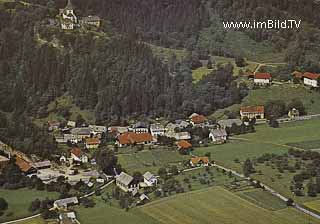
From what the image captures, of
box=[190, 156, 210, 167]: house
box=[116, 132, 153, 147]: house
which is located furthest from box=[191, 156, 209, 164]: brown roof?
box=[116, 132, 153, 147]: house

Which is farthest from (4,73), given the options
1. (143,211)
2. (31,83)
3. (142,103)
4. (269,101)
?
(143,211)

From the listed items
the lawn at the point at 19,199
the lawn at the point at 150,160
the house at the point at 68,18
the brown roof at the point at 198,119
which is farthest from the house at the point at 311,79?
the lawn at the point at 19,199

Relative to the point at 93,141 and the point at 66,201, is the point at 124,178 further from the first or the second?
the point at 93,141

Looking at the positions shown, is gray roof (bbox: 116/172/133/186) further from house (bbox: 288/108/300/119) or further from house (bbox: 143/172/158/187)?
house (bbox: 288/108/300/119)

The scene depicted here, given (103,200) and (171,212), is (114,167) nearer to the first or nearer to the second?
(103,200)

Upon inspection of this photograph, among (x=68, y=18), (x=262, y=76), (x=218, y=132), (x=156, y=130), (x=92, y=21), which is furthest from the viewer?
(x=92, y=21)

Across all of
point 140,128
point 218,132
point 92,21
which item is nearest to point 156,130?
point 140,128

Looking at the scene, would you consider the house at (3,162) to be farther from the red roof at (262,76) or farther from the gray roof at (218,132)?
the red roof at (262,76)
